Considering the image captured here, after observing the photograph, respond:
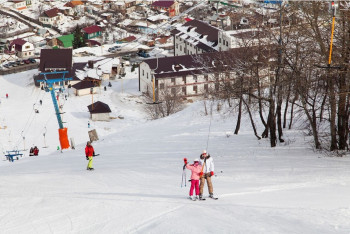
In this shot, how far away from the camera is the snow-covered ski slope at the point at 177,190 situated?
1334 centimetres

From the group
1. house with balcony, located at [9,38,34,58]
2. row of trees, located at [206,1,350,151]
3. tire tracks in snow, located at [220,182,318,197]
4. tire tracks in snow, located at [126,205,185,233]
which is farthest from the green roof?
tire tracks in snow, located at [126,205,185,233]

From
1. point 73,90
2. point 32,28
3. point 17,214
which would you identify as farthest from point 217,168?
point 32,28

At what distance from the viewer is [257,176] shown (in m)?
18.9

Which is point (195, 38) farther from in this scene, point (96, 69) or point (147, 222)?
point (147, 222)

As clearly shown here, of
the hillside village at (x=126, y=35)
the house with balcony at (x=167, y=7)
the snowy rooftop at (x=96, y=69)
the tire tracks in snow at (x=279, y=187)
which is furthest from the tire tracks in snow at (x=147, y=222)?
the house with balcony at (x=167, y=7)

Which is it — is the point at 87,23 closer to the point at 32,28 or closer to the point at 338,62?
the point at 32,28

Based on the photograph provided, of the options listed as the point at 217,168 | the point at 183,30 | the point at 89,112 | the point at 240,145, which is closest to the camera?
the point at 217,168

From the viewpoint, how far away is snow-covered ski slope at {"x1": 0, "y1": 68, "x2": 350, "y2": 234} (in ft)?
43.8

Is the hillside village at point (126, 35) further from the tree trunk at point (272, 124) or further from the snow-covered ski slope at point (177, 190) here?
the tree trunk at point (272, 124)

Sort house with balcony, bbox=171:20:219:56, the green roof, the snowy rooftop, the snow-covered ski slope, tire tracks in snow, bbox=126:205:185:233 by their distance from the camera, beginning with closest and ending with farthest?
1. tire tracks in snow, bbox=126:205:185:233
2. the snow-covered ski slope
3. the snowy rooftop
4. house with balcony, bbox=171:20:219:56
5. the green roof

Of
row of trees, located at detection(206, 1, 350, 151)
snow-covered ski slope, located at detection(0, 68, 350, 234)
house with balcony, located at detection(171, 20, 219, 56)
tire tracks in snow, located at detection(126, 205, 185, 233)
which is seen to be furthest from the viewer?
house with balcony, located at detection(171, 20, 219, 56)

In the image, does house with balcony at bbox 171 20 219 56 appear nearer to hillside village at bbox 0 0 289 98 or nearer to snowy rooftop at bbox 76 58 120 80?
hillside village at bbox 0 0 289 98

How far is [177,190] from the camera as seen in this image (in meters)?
17.0

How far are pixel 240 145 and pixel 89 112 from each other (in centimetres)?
3441
